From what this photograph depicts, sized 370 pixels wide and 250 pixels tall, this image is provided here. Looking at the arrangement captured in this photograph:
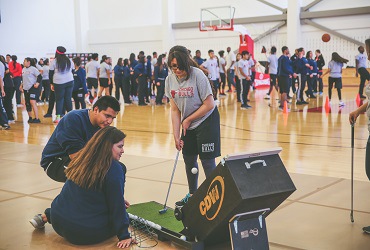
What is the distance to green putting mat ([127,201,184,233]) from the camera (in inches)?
158

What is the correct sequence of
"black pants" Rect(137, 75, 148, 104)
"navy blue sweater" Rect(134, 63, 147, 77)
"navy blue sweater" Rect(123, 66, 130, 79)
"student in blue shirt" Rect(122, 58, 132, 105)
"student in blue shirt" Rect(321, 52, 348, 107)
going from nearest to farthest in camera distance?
"student in blue shirt" Rect(321, 52, 348, 107)
"navy blue sweater" Rect(134, 63, 147, 77)
"black pants" Rect(137, 75, 148, 104)
"navy blue sweater" Rect(123, 66, 130, 79)
"student in blue shirt" Rect(122, 58, 132, 105)

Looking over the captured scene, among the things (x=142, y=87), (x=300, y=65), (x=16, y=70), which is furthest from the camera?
(x=142, y=87)

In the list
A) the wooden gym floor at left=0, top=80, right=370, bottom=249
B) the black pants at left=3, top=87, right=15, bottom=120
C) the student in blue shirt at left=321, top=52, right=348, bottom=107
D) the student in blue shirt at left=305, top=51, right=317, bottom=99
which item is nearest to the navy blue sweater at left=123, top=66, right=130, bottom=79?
the wooden gym floor at left=0, top=80, right=370, bottom=249

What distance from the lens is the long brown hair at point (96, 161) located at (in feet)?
11.3

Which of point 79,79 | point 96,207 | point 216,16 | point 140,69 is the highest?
point 216,16

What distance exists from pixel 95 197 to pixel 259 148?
4714 millimetres

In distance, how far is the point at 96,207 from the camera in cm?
360

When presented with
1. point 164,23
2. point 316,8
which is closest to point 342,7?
point 316,8

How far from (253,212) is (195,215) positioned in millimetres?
497

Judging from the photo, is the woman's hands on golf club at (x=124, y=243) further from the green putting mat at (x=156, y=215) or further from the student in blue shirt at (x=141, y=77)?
the student in blue shirt at (x=141, y=77)

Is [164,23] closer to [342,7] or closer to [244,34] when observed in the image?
[244,34]

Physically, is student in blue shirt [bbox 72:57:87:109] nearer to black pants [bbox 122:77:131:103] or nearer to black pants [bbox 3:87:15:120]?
black pants [bbox 3:87:15:120]

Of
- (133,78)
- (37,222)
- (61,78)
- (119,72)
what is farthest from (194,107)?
(133,78)

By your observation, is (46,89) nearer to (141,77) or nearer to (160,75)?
(141,77)
